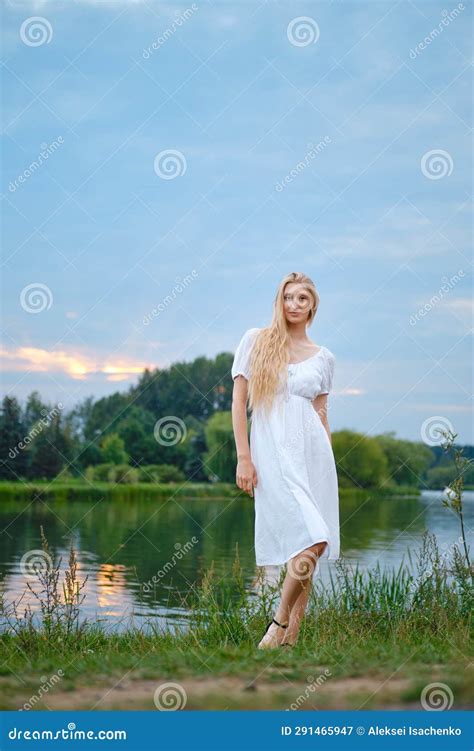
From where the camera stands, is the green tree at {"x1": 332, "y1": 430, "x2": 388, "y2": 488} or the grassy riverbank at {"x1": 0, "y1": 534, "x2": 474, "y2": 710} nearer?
the grassy riverbank at {"x1": 0, "y1": 534, "x2": 474, "y2": 710}

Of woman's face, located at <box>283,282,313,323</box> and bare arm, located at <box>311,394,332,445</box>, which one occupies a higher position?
woman's face, located at <box>283,282,313,323</box>

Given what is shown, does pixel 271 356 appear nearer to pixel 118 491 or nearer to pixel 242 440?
pixel 242 440

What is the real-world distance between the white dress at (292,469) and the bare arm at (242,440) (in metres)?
0.06

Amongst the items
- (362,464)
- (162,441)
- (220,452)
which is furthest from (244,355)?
(162,441)

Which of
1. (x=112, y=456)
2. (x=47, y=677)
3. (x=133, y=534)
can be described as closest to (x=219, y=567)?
(x=133, y=534)

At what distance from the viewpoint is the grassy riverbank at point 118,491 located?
37344mm

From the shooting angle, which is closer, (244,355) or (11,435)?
(244,355)

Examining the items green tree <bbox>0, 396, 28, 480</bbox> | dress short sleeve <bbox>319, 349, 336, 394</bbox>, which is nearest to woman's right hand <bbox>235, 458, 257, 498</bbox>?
dress short sleeve <bbox>319, 349, 336, 394</bbox>

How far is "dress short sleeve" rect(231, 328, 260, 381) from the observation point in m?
5.71

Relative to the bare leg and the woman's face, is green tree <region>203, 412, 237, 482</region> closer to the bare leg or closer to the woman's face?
the woman's face

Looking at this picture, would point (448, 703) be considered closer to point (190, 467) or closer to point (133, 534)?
point (133, 534)

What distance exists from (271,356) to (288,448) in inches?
22.5

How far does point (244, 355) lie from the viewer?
5.75 metres

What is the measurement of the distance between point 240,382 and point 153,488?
1428 inches
